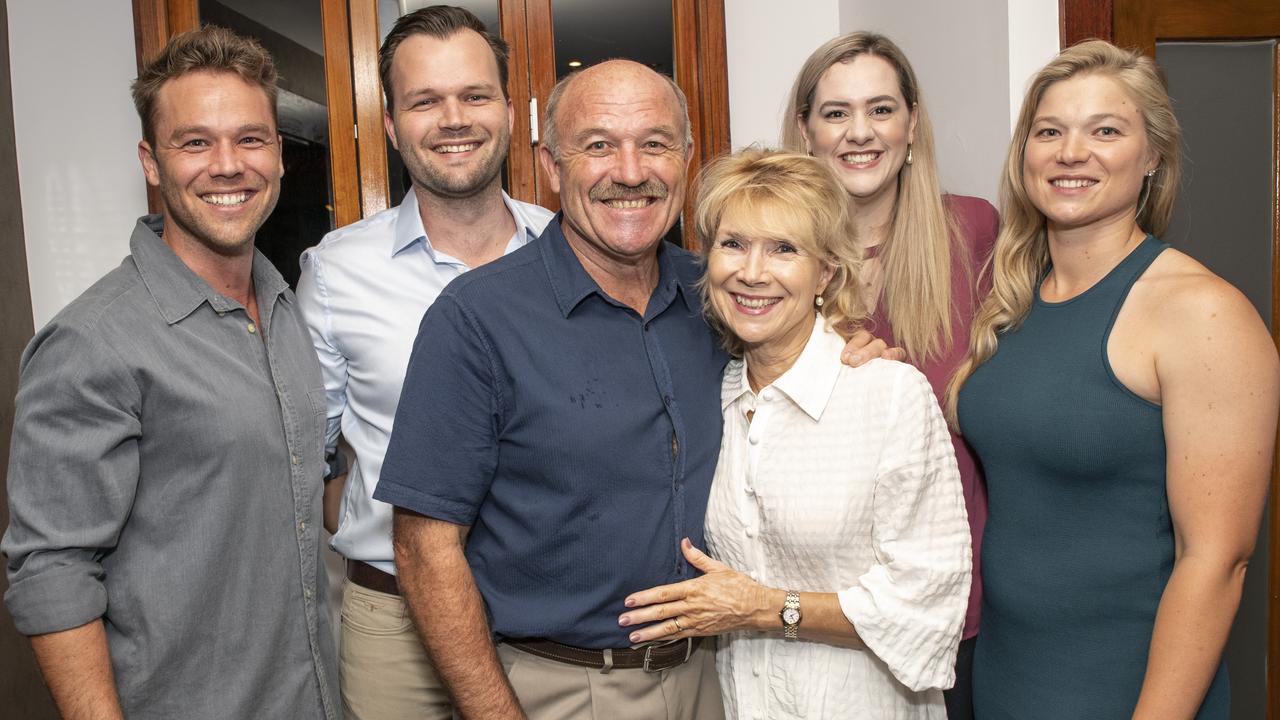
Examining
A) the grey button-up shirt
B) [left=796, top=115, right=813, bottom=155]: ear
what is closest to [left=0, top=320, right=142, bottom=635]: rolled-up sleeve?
the grey button-up shirt

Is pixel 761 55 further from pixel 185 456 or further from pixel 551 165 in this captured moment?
pixel 185 456

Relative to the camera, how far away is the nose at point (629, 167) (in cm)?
167

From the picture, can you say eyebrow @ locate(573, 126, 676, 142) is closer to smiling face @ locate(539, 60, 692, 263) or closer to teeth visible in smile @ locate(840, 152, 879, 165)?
smiling face @ locate(539, 60, 692, 263)

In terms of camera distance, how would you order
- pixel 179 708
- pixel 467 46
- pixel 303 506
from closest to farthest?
1. pixel 179 708
2. pixel 303 506
3. pixel 467 46

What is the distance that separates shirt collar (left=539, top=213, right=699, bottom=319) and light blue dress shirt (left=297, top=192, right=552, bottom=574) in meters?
0.45

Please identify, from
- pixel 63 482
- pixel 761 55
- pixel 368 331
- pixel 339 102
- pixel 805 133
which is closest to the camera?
pixel 63 482

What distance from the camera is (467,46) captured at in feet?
6.86

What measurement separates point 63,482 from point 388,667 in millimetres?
850

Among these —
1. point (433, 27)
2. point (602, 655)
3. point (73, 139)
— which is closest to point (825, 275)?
point (602, 655)

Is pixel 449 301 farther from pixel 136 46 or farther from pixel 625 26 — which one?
pixel 136 46

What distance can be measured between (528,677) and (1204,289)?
1359 millimetres

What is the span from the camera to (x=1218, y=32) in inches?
96.9

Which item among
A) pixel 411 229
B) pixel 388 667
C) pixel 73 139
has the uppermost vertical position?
pixel 73 139

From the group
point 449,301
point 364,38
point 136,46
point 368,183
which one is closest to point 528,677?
point 449,301
